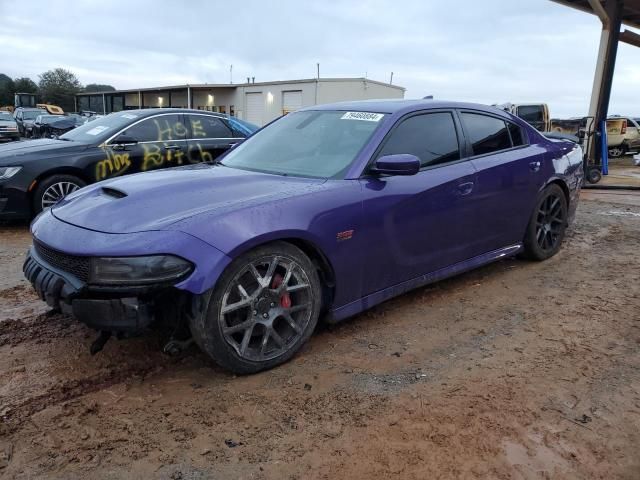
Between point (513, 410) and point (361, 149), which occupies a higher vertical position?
point (361, 149)

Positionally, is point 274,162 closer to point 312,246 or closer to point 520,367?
point 312,246

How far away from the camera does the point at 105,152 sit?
6535 mm

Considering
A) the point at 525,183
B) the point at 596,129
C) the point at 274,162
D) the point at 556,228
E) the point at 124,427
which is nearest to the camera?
the point at 124,427

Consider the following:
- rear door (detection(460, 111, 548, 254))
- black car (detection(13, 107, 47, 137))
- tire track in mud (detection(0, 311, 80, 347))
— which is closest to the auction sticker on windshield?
rear door (detection(460, 111, 548, 254))

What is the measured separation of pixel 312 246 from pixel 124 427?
1.35 m

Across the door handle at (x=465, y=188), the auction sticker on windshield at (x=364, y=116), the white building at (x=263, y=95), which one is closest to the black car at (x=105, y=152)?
the auction sticker on windshield at (x=364, y=116)

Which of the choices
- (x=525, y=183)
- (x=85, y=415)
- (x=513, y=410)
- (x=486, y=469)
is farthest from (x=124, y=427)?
(x=525, y=183)

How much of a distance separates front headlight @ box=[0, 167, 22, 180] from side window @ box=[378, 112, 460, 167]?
15.2ft

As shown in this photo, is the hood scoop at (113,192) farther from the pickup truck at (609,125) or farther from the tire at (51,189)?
the pickup truck at (609,125)

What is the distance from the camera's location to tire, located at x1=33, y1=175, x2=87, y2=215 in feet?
19.9

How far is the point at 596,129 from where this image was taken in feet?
42.4

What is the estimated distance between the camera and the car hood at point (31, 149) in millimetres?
6027

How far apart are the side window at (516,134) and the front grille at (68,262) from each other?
367cm

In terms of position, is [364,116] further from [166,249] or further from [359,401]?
[359,401]
